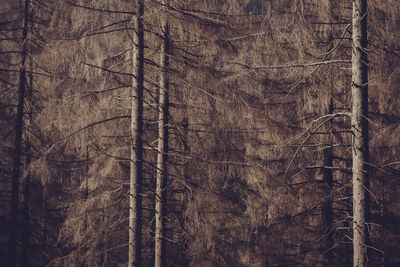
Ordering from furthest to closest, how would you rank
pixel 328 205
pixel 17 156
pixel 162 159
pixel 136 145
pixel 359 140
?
pixel 17 156
pixel 328 205
pixel 162 159
pixel 136 145
pixel 359 140

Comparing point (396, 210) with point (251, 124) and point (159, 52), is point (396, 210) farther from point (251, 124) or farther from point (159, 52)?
point (159, 52)

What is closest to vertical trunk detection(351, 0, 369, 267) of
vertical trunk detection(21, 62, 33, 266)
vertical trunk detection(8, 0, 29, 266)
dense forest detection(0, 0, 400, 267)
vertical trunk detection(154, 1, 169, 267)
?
dense forest detection(0, 0, 400, 267)

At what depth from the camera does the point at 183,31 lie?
7676 mm

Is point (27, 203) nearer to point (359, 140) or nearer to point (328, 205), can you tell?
point (328, 205)

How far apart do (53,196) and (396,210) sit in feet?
32.7

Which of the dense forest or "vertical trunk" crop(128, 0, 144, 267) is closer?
"vertical trunk" crop(128, 0, 144, 267)

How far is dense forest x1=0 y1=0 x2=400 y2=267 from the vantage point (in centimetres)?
746

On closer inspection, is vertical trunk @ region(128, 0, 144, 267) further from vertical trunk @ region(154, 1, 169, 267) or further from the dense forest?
vertical trunk @ region(154, 1, 169, 267)

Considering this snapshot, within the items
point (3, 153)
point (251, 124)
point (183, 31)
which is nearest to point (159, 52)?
point (183, 31)

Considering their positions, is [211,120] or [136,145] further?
[211,120]

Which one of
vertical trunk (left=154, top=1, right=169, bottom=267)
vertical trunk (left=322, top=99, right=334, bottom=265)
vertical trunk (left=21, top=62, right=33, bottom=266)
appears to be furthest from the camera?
vertical trunk (left=21, top=62, right=33, bottom=266)

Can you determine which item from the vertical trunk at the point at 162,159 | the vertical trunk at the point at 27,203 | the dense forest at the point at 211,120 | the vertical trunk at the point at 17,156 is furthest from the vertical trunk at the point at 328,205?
the vertical trunk at the point at 17,156

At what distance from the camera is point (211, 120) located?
7.86 m

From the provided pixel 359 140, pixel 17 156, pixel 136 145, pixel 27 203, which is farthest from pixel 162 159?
pixel 27 203
